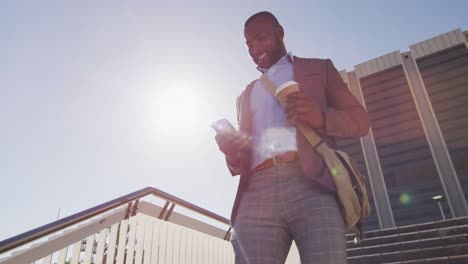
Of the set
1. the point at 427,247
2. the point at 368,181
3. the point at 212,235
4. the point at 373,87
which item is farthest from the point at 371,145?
the point at 212,235

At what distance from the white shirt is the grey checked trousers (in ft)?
0.36

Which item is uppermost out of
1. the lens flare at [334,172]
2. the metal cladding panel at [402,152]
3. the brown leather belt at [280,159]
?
the metal cladding panel at [402,152]

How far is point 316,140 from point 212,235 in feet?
12.9

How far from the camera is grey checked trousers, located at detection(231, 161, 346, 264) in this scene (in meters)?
1.11

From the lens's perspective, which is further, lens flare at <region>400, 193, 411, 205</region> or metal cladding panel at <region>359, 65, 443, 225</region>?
lens flare at <region>400, 193, 411, 205</region>

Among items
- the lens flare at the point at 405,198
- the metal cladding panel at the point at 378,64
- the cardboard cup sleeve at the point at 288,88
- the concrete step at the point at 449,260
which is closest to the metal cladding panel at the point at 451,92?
the metal cladding panel at the point at 378,64

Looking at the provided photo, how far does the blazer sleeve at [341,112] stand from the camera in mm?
1305

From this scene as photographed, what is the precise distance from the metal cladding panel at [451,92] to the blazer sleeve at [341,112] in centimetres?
5645

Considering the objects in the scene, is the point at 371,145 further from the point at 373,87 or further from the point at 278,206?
the point at 278,206

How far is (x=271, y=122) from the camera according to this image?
1.50 metres

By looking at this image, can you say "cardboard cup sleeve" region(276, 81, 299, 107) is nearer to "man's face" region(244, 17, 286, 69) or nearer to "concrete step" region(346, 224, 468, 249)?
"man's face" region(244, 17, 286, 69)

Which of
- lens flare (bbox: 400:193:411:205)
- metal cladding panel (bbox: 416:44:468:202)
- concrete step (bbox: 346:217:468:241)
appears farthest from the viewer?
lens flare (bbox: 400:193:411:205)

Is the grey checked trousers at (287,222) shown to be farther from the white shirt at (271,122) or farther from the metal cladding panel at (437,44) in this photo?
the metal cladding panel at (437,44)

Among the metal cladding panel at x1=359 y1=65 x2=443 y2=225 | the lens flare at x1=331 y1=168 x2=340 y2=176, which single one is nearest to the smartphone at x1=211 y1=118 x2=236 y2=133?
the lens flare at x1=331 y1=168 x2=340 y2=176
